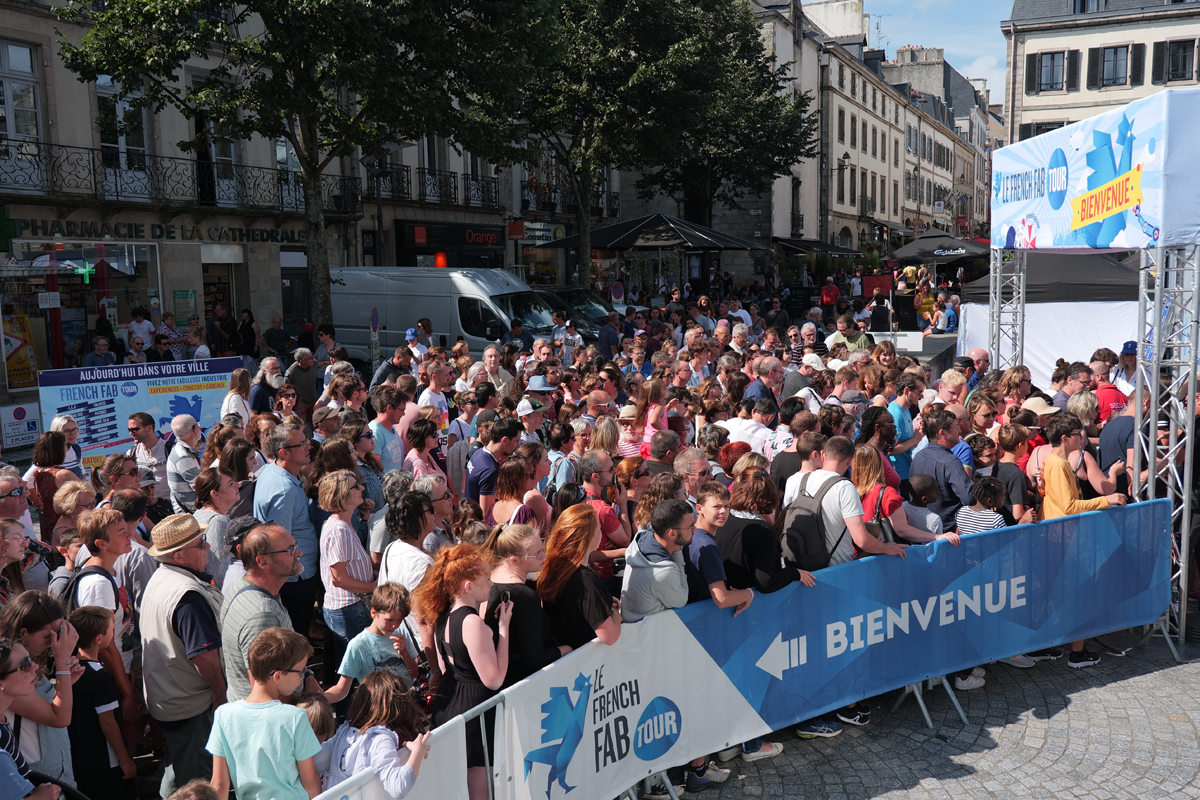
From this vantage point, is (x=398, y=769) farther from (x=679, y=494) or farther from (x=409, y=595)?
(x=679, y=494)

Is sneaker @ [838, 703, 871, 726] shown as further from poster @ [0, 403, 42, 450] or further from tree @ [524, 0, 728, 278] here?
tree @ [524, 0, 728, 278]

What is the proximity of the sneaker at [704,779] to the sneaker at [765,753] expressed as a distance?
0.22 metres

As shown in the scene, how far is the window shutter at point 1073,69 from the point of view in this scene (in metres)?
40.2

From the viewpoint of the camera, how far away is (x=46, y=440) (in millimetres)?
6758

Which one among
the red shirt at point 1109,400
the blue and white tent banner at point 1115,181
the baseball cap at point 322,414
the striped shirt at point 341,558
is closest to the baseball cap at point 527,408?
the baseball cap at point 322,414

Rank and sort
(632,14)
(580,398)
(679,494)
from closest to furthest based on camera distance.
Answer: (679,494) < (580,398) < (632,14)

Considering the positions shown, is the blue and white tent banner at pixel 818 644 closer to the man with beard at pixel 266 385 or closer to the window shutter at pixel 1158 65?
the man with beard at pixel 266 385

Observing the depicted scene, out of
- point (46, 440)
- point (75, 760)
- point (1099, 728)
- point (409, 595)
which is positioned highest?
point (46, 440)

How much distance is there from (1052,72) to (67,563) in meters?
45.3

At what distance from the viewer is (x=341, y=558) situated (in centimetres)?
505

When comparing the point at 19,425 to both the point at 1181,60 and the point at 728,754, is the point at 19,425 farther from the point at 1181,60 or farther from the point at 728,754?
the point at 1181,60

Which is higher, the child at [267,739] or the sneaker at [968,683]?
the child at [267,739]

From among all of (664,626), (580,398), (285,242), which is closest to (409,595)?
(664,626)

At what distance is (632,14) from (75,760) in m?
23.4
